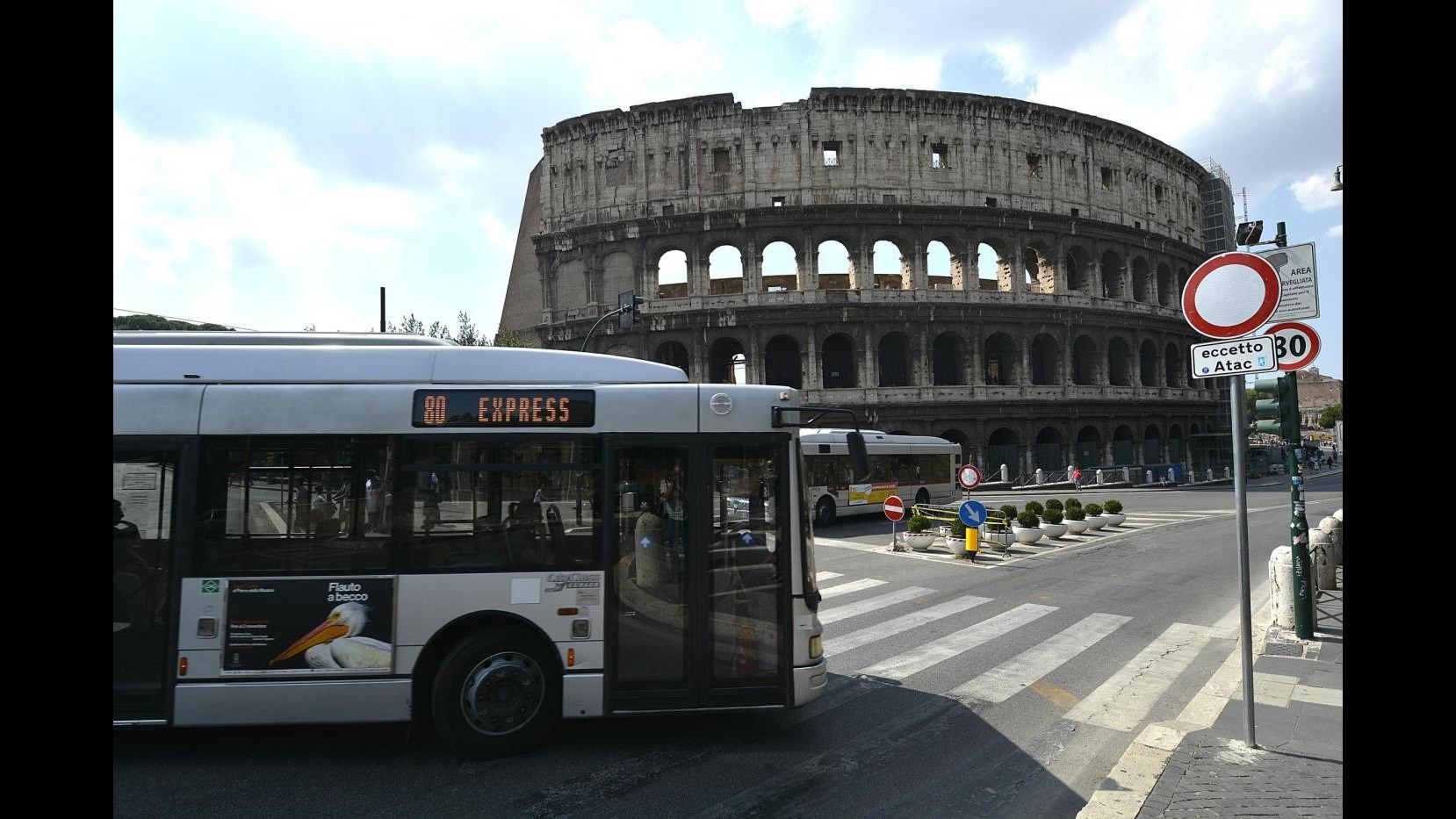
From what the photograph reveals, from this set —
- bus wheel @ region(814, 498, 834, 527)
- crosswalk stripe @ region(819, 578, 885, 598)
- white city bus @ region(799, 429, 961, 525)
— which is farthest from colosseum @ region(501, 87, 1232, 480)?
crosswalk stripe @ region(819, 578, 885, 598)

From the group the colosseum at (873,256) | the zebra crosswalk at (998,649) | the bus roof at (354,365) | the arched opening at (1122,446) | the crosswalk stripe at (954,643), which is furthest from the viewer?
the arched opening at (1122,446)

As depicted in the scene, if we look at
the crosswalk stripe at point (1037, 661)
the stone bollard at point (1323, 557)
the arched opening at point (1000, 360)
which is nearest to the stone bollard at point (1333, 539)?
the stone bollard at point (1323, 557)

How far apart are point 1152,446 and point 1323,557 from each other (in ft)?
114

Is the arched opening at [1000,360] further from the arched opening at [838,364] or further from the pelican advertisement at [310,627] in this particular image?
the pelican advertisement at [310,627]

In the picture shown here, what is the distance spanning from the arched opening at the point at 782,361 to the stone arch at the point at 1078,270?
55.0ft

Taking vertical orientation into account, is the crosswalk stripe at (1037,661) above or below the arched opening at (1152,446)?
below

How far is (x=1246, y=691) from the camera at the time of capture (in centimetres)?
460

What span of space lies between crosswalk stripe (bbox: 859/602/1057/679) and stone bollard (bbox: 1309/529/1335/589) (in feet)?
11.7

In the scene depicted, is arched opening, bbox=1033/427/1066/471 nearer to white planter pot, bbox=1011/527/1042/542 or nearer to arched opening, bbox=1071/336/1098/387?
arched opening, bbox=1071/336/1098/387

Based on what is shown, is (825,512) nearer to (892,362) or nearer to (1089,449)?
(892,362)

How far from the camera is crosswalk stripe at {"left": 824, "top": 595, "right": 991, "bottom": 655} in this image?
25.0ft

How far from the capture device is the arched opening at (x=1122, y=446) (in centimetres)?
3794

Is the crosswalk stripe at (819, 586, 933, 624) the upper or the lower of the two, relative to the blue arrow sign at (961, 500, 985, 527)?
lower
